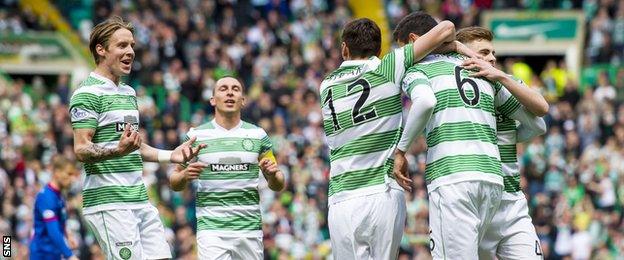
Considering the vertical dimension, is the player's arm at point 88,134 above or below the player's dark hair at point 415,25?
below

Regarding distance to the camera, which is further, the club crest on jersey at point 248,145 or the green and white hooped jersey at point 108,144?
the club crest on jersey at point 248,145

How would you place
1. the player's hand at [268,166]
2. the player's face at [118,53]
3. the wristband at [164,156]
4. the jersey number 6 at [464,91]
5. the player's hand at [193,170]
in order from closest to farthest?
the jersey number 6 at [464,91], the player's face at [118,53], the wristband at [164,156], the player's hand at [193,170], the player's hand at [268,166]

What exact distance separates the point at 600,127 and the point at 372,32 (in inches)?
666

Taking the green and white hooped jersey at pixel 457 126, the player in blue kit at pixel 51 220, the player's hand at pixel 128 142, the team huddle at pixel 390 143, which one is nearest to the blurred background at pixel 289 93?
the player in blue kit at pixel 51 220

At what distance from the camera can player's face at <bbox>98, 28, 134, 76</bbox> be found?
35.0ft

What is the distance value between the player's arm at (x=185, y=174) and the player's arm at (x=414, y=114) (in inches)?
80.9

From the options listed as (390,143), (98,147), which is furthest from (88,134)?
(390,143)

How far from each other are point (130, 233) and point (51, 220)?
2.92 metres

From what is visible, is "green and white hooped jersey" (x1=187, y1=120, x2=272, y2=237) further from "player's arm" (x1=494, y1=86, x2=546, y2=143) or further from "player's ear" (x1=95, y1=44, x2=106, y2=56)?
"player's arm" (x1=494, y1=86, x2=546, y2=143)

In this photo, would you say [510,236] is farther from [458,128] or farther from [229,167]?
[229,167]

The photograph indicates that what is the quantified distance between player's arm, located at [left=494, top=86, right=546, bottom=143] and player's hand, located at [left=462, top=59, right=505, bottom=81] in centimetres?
23

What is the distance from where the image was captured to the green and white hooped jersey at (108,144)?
34.3ft

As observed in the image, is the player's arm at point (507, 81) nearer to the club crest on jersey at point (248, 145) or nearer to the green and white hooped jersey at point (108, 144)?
the club crest on jersey at point (248, 145)

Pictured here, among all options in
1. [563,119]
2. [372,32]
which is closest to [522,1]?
[563,119]
